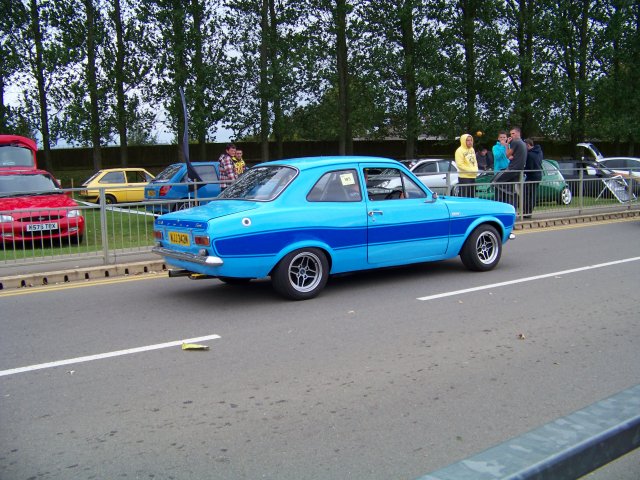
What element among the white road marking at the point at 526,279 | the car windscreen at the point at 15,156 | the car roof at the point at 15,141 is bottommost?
the white road marking at the point at 526,279

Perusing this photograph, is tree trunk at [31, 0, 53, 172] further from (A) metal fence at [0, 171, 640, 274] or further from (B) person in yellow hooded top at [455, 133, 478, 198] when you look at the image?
(B) person in yellow hooded top at [455, 133, 478, 198]

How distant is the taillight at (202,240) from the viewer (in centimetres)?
710

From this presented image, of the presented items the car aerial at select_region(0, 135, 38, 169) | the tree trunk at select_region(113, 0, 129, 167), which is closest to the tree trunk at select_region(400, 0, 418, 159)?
the tree trunk at select_region(113, 0, 129, 167)

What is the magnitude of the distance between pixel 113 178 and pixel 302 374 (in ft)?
72.1

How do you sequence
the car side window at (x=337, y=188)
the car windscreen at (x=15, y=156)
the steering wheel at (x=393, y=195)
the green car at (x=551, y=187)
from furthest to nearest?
1. the car windscreen at (x=15, y=156)
2. the green car at (x=551, y=187)
3. the steering wheel at (x=393, y=195)
4. the car side window at (x=337, y=188)

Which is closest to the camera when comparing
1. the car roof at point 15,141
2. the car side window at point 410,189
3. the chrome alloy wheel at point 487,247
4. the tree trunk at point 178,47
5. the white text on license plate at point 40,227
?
the car side window at point 410,189

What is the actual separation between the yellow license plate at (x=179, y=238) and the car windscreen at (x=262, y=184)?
938 millimetres

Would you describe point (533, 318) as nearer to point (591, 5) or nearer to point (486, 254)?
point (486, 254)

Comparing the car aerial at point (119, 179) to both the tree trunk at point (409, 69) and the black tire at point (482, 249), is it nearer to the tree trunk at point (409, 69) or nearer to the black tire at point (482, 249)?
the tree trunk at point (409, 69)

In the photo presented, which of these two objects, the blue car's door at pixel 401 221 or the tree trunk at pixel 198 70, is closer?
the blue car's door at pixel 401 221

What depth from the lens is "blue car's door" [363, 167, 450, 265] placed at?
8.22m


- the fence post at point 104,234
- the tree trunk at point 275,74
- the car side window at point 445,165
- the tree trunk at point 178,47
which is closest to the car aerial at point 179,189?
the fence post at point 104,234

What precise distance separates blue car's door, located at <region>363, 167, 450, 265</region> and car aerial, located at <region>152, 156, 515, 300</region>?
1 cm

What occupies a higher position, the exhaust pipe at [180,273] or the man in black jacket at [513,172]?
the man in black jacket at [513,172]
